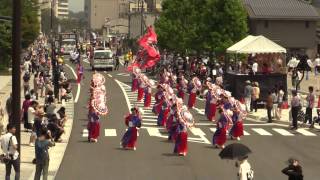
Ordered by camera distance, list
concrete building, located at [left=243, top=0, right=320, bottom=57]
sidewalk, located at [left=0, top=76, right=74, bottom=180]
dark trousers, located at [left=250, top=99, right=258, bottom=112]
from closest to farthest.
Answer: sidewalk, located at [left=0, top=76, right=74, bottom=180], dark trousers, located at [left=250, top=99, right=258, bottom=112], concrete building, located at [left=243, top=0, right=320, bottom=57]

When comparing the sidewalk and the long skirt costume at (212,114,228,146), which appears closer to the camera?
the sidewalk

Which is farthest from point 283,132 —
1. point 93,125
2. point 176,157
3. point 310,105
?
point 93,125

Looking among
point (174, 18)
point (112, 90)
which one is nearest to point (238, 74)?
point (112, 90)

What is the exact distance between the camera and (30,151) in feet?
76.1

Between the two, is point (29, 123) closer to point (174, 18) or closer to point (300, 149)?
point (300, 149)

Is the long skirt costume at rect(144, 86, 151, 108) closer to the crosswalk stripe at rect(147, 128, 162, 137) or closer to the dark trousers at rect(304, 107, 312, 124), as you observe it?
the crosswalk stripe at rect(147, 128, 162, 137)

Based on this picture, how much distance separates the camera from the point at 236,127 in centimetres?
2655

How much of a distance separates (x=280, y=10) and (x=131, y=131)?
48.9m

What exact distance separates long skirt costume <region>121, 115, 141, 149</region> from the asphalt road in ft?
1.00

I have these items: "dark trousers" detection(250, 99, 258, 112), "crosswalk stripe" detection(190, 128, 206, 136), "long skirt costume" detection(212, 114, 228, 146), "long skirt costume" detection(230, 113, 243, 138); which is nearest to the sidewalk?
"crosswalk stripe" detection(190, 128, 206, 136)

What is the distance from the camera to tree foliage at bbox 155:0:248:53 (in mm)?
53031

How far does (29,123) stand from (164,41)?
41.9m

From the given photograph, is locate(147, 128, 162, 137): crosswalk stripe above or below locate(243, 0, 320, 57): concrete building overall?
below

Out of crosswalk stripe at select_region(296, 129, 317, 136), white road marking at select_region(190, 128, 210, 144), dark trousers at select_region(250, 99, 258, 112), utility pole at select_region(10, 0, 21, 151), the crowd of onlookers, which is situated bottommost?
white road marking at select_region(190, 128, 210, 144)
